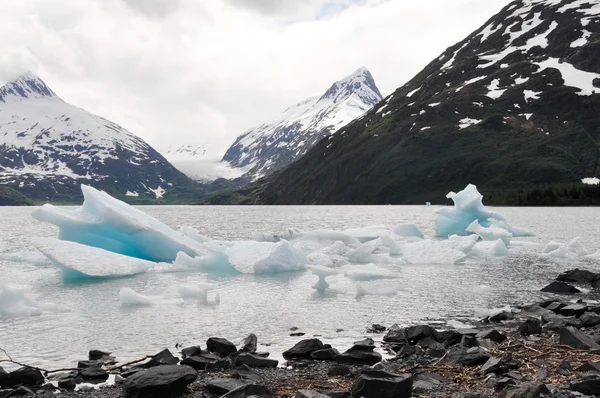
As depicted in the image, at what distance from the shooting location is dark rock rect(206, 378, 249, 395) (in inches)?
365

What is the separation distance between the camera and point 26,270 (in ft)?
98.5

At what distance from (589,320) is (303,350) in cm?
894

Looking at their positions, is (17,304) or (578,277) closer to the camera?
(17,304)

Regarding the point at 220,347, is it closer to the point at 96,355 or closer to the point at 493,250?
the point at 96,355

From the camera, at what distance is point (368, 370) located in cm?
882

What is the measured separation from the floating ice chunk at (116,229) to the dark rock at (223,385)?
20821mm

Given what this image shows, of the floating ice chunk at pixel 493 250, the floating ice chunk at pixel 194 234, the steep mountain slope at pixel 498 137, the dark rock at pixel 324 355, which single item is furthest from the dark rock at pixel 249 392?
the steep mountain slope at pixel 498 137

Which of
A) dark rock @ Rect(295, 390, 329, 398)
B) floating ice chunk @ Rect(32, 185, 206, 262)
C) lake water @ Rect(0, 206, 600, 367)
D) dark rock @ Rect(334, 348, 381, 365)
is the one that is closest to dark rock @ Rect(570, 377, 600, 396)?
dark rock @ Rect(295, 390, 329, 398)

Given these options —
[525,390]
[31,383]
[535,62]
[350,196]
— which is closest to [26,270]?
[31,383]

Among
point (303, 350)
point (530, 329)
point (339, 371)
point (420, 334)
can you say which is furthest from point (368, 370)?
point (530, 329)

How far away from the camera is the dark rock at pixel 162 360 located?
11.3m

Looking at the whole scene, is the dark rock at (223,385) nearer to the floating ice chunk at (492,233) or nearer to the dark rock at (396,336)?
the dark rock at (396,336)

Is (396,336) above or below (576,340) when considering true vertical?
below

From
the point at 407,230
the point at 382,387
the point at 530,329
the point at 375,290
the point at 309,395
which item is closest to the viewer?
the point at 309,395
